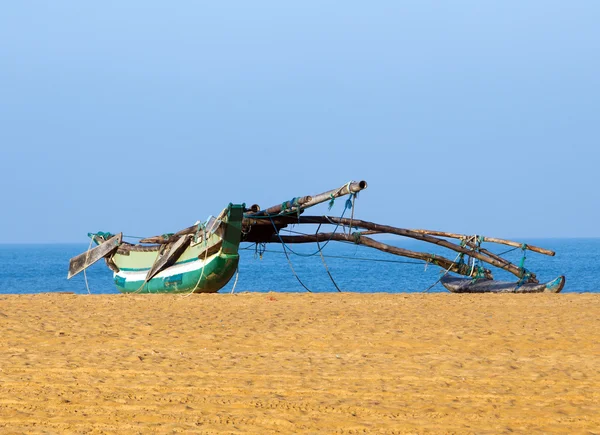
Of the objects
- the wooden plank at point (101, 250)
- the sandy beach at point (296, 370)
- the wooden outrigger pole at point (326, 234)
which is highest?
the wooden outrigger pole at point (326, 234)

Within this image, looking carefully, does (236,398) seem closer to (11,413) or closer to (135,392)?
(135,392)

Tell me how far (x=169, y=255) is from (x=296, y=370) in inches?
372

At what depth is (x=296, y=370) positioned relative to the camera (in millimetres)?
7984

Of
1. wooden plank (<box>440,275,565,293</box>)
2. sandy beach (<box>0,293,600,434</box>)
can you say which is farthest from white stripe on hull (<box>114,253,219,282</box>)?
wooden plank (<box>440,275,565,293</box>)

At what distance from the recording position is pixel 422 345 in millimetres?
9516

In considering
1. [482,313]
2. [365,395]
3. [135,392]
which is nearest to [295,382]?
[365,395]

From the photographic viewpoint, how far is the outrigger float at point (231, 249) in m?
15.9

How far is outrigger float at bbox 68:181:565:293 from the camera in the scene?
15922mm

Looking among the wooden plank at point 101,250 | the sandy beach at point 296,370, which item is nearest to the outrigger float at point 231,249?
the wooden plank at point 101,250

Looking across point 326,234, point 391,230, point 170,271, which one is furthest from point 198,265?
point 391,230

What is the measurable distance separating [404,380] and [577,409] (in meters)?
1.62

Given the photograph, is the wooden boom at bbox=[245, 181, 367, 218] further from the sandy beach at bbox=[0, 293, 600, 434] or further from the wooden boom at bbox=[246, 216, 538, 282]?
the sandy beach at bbox=[0, 293, 600, 434]

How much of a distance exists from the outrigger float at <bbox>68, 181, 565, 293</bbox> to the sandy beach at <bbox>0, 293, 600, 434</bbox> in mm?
2796

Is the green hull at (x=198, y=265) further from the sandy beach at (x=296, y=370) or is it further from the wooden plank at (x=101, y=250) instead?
the sandy beach at (x=296, y=370)
